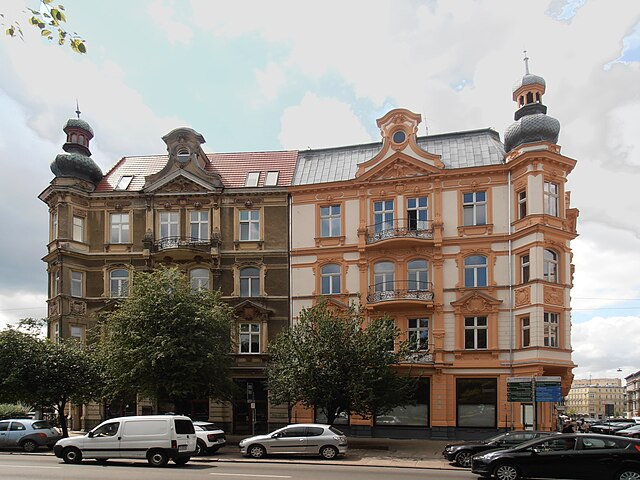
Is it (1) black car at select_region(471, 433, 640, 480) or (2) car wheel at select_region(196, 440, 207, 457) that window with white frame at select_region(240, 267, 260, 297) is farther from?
(1) black car at select_region(471, 433, 640, 480)

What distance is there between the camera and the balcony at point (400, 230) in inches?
1286

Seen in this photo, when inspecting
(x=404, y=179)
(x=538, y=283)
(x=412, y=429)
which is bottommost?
(x=412, y=429)

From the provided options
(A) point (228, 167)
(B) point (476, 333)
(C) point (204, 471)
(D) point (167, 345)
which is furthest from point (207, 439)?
(A) point (228, 167)

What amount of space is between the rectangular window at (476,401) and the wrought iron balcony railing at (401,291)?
15.2 feet

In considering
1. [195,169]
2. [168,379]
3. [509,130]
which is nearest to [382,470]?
[168,379]

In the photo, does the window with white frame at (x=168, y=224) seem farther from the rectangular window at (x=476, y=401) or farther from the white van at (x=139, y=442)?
the rectangular window at (x=476, y=401)

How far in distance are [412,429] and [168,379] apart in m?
12.5

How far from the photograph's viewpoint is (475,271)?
106 feet

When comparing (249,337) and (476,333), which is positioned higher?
(476,333)

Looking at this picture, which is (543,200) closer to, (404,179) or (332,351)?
(404,179)

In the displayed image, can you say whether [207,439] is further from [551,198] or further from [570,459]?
[551,198]

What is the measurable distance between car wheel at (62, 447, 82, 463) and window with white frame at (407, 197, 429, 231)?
62.5 ft

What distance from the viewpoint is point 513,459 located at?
1659cm

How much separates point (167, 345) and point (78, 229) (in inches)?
512
